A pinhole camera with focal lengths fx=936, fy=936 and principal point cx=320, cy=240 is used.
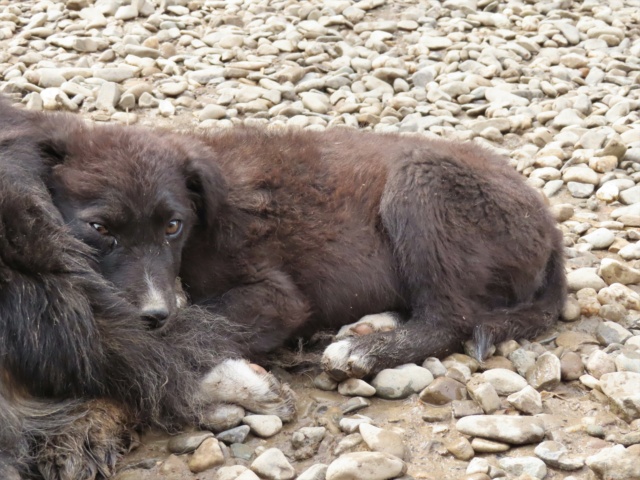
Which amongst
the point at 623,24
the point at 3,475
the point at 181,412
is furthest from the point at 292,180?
the point at 623,24

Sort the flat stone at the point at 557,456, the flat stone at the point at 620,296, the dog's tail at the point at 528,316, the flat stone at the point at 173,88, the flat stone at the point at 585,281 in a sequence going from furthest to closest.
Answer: the flat stone at the point at 173,88, the flat stone at the point at 585,281, the flat stone at the point at 620,296, the dog's tail at the point at 528,316, the flat stone at the point at 557,456

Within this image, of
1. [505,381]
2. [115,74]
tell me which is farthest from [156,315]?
[115,74]

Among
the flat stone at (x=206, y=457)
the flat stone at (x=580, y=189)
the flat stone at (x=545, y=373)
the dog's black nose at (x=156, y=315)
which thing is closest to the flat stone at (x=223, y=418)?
the flat stone at (x=206, y=457)

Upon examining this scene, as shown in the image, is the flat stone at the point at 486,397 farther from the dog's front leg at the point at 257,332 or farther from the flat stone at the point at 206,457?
the flat stone at the point at 206,457

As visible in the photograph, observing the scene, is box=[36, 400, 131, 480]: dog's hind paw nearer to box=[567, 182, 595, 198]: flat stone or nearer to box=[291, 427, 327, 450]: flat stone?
box=[291, 427, 327, 450]: flat stone

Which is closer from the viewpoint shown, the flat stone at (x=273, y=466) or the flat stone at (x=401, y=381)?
the flat stone at (x=273, y=466)

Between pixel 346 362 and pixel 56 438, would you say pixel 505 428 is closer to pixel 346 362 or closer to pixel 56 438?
pixel 346 362

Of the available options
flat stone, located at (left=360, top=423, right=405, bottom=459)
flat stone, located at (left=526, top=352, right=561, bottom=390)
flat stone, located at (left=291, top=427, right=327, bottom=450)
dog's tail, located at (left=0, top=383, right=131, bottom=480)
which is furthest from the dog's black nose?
flat stone, located at (left=526, top=352, right=561, bottom=390)
